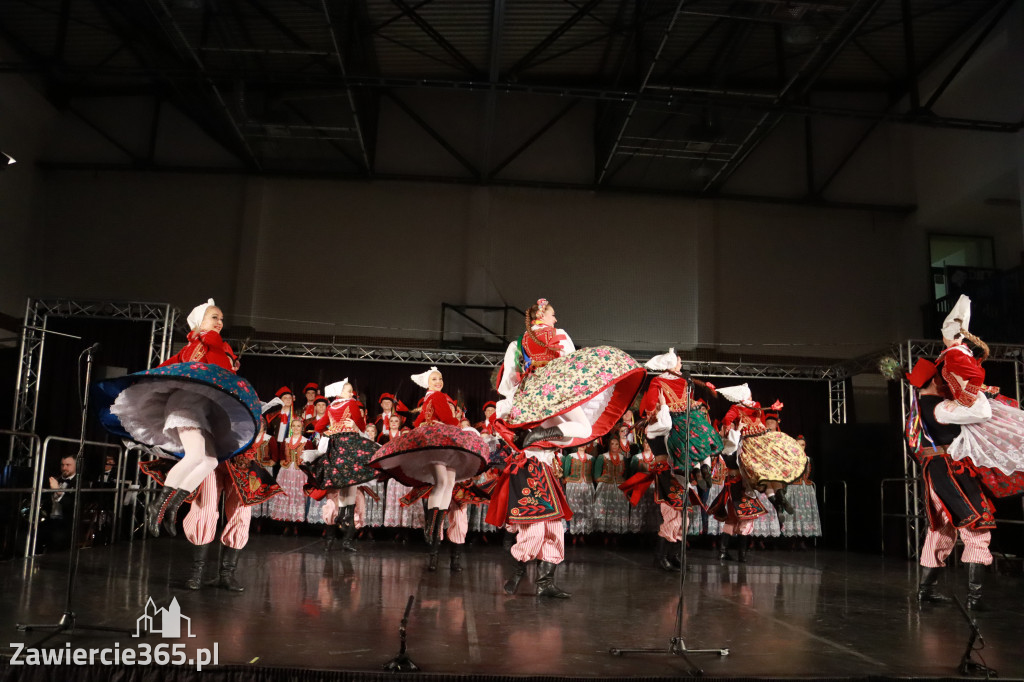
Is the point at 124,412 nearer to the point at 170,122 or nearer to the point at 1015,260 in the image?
the point at 170,122

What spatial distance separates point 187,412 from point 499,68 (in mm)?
8862

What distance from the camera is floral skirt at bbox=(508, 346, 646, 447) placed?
13.5 feet

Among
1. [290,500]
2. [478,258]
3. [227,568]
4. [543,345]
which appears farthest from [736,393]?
[478,258]

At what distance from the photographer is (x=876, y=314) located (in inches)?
511

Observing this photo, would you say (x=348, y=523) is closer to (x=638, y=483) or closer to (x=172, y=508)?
(x=638, y=483)

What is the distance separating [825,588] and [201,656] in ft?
15.1

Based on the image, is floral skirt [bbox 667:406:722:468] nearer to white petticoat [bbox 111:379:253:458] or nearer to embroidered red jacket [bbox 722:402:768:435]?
embroidered red jacket [bbox 722:402:768:435]

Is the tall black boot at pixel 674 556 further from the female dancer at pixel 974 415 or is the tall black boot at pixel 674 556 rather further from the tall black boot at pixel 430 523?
the female dancer at pixel 974 415

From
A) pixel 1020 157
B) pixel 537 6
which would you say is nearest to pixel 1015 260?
pixel 1020 157

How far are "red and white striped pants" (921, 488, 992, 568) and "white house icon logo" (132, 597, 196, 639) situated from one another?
168 inches

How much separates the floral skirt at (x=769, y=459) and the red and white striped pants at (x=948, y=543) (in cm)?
201

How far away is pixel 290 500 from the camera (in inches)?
389

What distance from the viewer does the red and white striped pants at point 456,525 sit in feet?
21.0

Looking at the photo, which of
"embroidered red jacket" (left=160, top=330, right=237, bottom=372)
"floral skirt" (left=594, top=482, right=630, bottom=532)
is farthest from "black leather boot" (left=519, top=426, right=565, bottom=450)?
"floral skirt" (left=594, top=482, right=630, bottom=532)
